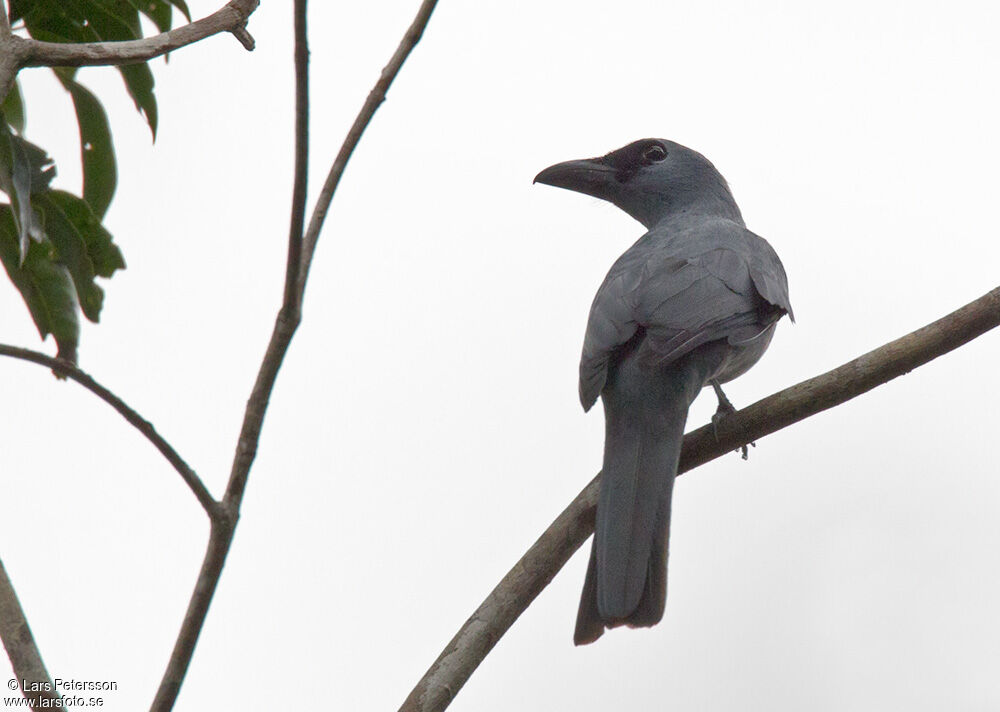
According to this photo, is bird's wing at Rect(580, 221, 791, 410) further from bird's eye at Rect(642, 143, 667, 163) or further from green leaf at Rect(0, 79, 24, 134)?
green leaf at Rect(0, 79, 24, 134)

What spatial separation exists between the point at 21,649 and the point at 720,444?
2.38 metres

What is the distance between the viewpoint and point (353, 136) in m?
2.73

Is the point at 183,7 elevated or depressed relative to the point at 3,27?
elevated

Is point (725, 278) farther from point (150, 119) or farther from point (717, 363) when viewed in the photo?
point (150, 119)

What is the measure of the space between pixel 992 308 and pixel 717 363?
1.24m

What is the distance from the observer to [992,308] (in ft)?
11.2

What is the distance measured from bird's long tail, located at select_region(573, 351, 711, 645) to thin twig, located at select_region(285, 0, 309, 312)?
5.75 ft

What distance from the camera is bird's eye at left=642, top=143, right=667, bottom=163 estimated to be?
21.1ft

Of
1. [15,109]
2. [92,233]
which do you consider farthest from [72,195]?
[15,109]

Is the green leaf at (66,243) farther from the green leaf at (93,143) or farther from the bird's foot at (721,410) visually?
the bird's foot at (721,410)

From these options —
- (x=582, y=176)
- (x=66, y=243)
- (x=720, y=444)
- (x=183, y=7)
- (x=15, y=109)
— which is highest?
(x=582, y=176)

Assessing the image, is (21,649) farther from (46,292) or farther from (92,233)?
(92,233)

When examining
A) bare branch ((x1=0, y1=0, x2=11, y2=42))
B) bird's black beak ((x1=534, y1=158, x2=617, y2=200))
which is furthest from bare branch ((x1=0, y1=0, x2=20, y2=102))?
bird's black beak ((x1=534, y1=158, x2=617, y2=200))

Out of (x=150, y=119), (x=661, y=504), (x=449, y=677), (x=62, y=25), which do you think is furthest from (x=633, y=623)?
(x=62, y=25)
